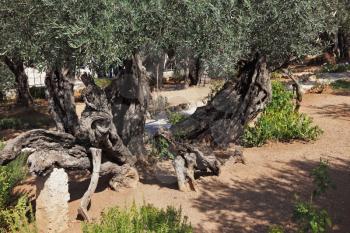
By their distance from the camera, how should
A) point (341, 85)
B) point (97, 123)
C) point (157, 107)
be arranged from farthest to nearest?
point (341, 85), point (157, 107), point (97, 123)

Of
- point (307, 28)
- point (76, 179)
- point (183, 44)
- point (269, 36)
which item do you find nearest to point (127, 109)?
point (76, 179)

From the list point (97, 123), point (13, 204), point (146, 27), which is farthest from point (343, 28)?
point (13, 204)

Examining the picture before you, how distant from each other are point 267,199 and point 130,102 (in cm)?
427

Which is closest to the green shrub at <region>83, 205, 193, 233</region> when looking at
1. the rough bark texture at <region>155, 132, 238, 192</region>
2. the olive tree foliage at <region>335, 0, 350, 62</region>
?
the rough bark texture at <region>155, 132, 238, 192</region>

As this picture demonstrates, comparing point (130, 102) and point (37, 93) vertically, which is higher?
point (130, 102)

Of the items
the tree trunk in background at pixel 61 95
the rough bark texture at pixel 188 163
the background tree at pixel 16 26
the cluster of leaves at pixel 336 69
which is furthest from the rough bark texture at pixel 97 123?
the cluster of leaves at pixel 336 69

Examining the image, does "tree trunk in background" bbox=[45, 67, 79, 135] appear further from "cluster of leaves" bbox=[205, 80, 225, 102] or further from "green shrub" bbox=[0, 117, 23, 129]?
"green shrub" bbox=[0, 117, 23, 129]

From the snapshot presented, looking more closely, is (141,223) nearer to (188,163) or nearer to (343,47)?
(188,163)

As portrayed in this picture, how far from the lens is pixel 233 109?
13.4 metres

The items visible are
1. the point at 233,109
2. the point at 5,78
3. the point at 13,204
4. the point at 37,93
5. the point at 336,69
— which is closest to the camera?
the point at 13,204

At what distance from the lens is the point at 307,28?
10.5 metres

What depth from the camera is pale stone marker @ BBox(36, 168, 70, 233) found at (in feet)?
27.3

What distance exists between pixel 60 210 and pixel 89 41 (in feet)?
10.6

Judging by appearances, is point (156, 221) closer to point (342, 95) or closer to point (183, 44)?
point (183, 44)
